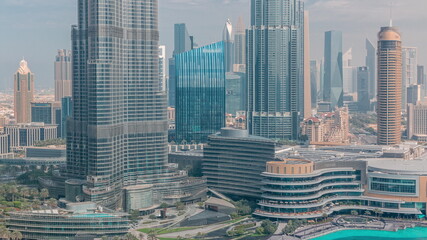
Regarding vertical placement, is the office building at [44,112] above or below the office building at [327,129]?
above

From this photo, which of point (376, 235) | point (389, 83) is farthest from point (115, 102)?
point (389, 83)

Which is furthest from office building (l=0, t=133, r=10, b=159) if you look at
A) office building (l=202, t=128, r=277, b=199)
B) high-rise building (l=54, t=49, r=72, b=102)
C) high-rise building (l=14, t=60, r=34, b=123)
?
office building (l=202, t=128, r=277, b=199)

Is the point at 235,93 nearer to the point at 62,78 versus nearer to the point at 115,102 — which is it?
the point at 62,78

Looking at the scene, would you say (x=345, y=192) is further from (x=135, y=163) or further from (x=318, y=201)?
(x=135, y=163)

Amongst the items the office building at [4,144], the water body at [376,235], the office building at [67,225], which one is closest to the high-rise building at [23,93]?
the office building at [4,144]

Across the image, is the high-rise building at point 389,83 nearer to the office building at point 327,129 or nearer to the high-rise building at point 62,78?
the office building at point 327,129

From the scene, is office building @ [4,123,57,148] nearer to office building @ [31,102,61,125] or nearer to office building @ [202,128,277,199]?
office building @ [31,102,61,125]

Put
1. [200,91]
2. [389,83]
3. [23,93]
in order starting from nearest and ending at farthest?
[200,91] < [389,83] < [23,93]
